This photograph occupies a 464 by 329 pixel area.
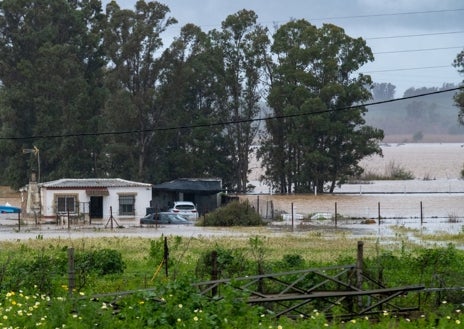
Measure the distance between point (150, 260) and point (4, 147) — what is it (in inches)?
2057

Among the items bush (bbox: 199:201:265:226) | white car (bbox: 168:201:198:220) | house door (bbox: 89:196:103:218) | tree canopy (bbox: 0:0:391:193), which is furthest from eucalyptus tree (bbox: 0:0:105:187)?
bush (bbox: 199:201:265:226)

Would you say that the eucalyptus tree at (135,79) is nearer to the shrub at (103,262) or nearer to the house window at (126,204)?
the house window at (126,204)

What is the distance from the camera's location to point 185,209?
213ft

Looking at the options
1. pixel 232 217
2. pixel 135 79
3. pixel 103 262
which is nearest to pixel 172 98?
pixel 135 79

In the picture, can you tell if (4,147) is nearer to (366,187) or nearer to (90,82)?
(90,82)

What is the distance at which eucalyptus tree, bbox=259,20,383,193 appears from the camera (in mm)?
74188

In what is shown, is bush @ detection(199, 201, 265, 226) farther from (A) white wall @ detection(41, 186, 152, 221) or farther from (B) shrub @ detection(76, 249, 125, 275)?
(B) shrub @ detection(76, 249, 125, 275)

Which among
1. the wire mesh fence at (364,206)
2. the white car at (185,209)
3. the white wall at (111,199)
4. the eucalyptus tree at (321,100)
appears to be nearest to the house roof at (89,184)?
the white wall at (111,199)

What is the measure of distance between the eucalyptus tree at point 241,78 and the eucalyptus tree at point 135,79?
5.17m

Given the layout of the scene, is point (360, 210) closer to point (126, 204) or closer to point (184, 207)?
point (184, 207)

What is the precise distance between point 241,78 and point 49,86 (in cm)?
1510

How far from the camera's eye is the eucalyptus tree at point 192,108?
77188mm

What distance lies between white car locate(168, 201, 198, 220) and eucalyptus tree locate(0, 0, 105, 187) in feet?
47.2

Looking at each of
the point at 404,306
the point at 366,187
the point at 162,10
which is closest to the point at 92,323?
the point at 404,306
